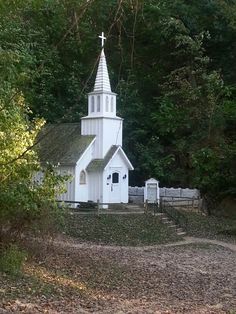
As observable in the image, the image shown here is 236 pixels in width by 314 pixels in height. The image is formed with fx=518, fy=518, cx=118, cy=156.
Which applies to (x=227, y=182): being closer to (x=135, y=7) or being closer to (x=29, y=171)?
(x=29, y=171)

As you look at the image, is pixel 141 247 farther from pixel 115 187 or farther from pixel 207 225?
pixel 115 187

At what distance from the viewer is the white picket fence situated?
3219 centimetres

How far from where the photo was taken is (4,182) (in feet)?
42.3

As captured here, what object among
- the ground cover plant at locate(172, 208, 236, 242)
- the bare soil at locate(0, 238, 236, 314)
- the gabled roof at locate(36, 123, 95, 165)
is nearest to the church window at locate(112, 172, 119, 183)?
the gabled roof at locate(36, 123, 95, 165)

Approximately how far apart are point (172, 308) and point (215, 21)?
27.1 metres

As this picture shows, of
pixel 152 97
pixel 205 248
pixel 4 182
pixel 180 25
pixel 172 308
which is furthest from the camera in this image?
pixel 152 97

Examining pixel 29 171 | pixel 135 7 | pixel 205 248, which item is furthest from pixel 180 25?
pixel 135 7

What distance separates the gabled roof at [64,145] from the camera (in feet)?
90.8

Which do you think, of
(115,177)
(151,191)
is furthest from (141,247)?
(151,191)

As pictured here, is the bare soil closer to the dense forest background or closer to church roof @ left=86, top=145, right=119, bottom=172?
church roof @ left=86, top=145, right=119, bottom=172

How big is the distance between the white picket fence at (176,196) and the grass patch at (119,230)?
6897 millimetres

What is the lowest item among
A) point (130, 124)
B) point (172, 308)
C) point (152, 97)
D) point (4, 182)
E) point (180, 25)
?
point (172, 308)

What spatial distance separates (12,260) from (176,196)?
2196 cm

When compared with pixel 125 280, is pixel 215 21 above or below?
above
